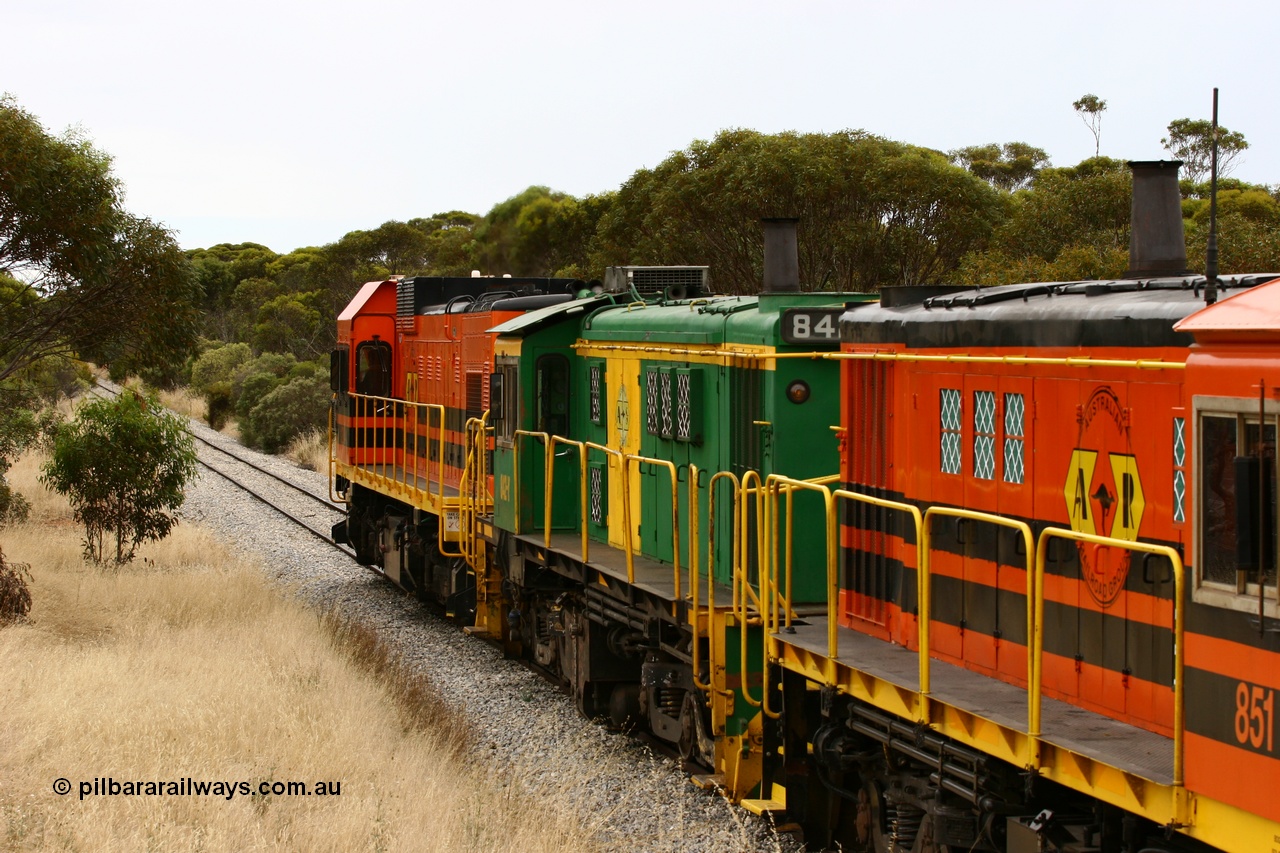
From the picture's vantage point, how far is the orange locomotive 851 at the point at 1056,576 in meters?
4.74

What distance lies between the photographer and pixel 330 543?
2197 cm

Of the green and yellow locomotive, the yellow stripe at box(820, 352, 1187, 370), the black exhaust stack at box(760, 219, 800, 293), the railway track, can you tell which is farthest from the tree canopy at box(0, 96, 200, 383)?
→ the yellow stripe at box(820, 352, 1187, 370)

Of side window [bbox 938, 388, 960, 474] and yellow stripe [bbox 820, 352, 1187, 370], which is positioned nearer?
yellow stripe [bbox 820, 352, 1187, 370]

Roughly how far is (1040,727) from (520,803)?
4.32 metres

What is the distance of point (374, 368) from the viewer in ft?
65.6

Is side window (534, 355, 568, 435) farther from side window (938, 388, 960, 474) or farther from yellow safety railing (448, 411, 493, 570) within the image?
side window (938, 388, 960, 474)

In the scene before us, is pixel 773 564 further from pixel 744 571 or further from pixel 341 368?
pixel 341 368

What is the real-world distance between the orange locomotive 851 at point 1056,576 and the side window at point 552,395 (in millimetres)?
4808

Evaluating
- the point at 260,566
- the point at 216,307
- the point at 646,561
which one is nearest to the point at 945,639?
the point at 646,561

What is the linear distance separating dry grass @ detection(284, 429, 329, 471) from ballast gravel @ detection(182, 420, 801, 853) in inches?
464

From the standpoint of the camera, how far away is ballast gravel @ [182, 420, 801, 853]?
29.4 ft

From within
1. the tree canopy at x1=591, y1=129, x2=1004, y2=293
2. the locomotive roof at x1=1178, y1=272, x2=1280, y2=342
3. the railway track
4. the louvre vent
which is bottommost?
the railway track

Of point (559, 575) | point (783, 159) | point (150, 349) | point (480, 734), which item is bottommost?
point (480, 734)

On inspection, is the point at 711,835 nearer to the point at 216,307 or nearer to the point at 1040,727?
the point at 1040,727
